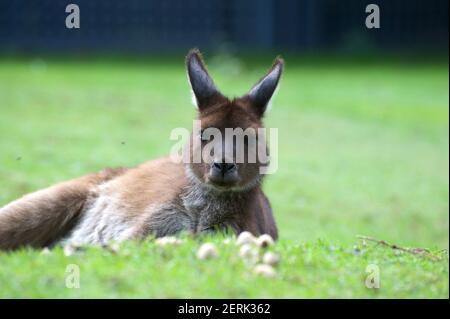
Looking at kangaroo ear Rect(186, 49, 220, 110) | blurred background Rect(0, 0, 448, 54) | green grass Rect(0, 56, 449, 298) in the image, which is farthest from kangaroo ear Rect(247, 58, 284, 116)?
blurred background Rect(0, 0, 448, 54)

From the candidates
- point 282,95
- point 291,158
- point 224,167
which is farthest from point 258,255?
point 282,95

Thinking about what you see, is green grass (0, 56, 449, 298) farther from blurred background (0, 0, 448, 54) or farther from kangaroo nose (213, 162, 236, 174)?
blurred background (0, 0, 448, 54)

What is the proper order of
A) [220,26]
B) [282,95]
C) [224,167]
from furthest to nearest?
1. [220,26]
2. [282,95]
3. [224,167]

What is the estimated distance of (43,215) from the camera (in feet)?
25.9

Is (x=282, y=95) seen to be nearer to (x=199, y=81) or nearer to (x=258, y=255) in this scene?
(x=199, y=81)

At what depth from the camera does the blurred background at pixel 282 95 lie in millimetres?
14227

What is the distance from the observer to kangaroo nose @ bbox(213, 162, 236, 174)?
7.27m

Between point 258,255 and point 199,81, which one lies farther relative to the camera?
point 199,81

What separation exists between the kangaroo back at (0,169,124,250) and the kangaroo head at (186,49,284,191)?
1195 mm

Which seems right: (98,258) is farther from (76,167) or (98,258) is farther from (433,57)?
(433,57)

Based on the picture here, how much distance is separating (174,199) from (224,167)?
2.05 feet

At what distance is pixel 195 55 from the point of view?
7.78m

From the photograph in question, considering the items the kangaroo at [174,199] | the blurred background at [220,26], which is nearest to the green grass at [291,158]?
the kangaroo at [174,199]

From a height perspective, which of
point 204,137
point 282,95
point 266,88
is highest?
point 266,88
